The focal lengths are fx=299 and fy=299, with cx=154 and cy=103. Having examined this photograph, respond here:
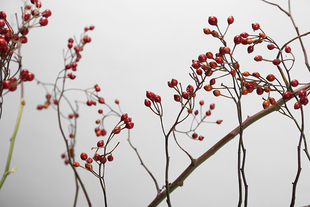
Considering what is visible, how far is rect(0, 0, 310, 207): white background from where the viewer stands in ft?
2.88

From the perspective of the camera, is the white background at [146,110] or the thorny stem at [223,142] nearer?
the thorny stem at [223,142]

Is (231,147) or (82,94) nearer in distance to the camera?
(231,147)

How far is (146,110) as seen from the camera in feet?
3.36

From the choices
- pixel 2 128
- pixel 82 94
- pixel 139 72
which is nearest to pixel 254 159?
pixel 139 72

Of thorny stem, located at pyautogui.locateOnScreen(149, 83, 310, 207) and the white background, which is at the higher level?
the white background

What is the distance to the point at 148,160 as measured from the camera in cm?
99

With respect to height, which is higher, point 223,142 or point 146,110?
point 146,110

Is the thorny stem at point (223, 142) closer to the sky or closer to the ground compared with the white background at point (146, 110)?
closer to the ground

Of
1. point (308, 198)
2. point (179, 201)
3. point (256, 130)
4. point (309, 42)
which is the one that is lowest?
point (308, 198)

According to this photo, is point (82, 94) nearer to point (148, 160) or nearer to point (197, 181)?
point (148, 160)

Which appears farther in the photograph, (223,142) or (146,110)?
(146,110)

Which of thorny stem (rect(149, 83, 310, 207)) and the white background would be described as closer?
thorny stem (rect(149, 83, 310, 207))

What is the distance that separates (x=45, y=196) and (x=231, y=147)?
0.68 m

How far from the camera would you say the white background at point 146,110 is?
88cm
